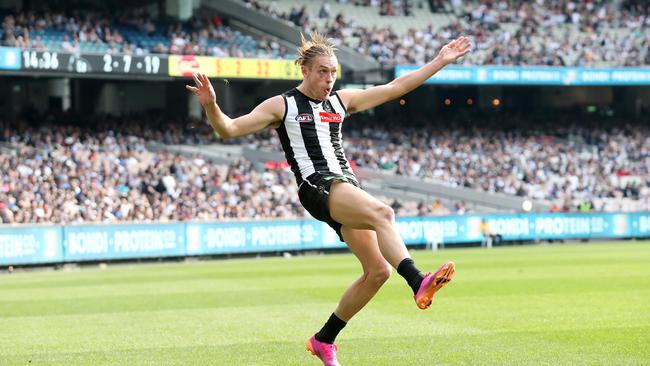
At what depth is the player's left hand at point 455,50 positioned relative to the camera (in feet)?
27.1

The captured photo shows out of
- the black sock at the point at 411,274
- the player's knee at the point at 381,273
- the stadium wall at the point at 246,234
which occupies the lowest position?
the stadium wall at the point at 246,234

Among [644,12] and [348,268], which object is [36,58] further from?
[644,12]

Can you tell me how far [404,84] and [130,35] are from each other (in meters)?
32.9

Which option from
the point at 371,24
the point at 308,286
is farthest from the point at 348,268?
the point at 371,24

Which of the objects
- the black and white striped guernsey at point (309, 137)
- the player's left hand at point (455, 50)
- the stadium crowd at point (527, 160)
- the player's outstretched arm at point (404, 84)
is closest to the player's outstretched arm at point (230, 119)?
the black and white striped guernsey at point (309, 137)

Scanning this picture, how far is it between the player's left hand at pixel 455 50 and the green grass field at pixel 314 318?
99.1 inches

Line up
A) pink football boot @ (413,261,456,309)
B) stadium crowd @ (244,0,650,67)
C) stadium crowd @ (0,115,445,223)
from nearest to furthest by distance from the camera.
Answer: pink football boot @ (413,261,456,309)
stadium crowd @ (0,115,445,223)
stadium crowd @ (244,0,650,67)

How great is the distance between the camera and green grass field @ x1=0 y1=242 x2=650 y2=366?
960 cm

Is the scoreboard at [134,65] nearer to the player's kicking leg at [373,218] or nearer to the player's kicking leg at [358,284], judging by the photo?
the player's kicking leg at [358,284]

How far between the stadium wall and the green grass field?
172 inches

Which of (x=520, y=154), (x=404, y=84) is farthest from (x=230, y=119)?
(x=520, y=154)

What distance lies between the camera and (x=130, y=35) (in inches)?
1571

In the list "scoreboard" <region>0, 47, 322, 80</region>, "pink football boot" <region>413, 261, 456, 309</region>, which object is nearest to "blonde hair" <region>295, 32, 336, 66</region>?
"pink football boot" <region>413, 261, 456, 309</region>

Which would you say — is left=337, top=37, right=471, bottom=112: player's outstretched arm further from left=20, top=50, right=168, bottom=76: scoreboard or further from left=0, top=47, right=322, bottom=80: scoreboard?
left=20, top=50, right=168, bottom=76: scoreboard
